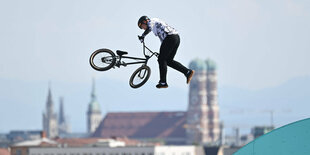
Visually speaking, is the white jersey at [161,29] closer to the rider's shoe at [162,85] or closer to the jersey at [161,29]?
the jersey at [161,29]

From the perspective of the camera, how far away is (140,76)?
148ft

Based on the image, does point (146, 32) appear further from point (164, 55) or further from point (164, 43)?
point (164, 55)

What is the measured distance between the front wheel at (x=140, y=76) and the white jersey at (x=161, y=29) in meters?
1.87

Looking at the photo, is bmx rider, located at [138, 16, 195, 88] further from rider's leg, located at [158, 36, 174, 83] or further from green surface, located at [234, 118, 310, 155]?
Result: green surface, located at [234, 118, 310, 155]

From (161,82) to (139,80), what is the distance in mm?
999

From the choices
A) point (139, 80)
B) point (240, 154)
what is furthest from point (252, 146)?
point (139, 80)

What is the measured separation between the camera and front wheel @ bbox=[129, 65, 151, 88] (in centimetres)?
4453

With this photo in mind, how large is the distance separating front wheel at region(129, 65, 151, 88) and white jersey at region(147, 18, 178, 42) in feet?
6.14

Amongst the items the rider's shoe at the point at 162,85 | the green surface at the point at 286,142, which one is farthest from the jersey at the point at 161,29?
the green surface at the point at 286,142

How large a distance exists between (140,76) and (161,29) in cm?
256

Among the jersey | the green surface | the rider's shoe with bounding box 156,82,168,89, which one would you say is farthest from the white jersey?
the green surface

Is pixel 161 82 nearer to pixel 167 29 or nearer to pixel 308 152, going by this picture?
pixel 167 29

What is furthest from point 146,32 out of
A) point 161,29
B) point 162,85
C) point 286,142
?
point 286,142

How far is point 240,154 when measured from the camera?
61688 mm
